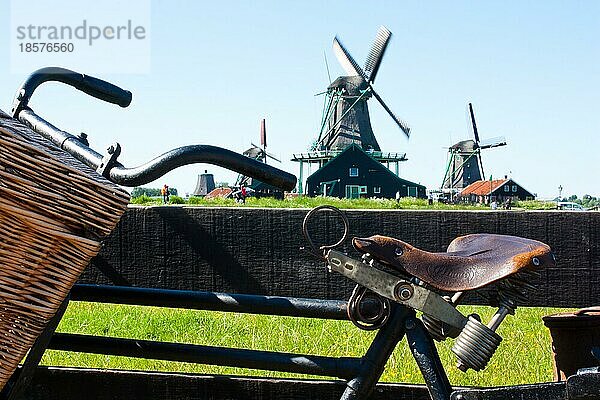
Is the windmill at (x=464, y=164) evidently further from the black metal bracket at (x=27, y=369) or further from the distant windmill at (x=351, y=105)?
the black metal bracket at (x=27, y=369)

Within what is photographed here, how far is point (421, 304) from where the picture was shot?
1839 mm

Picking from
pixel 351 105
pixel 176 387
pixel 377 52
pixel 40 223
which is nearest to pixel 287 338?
pixel 176 387

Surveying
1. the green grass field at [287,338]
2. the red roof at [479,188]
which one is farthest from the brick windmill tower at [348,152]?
the green grass field at [287,338]

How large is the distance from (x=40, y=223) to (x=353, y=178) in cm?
4898

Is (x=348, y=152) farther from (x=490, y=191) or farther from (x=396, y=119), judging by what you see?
(x=490, y=191)

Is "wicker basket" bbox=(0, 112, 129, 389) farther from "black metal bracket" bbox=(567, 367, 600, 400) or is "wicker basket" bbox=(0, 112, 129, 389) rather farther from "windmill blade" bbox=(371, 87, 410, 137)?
"windmill blade" bbox=(371, 87, 410, 137)

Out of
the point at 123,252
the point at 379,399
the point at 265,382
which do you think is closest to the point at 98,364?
the point at 123,252

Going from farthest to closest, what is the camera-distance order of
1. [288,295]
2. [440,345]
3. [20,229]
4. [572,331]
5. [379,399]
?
[440,345], [288,295], [379,399], [572,331], [20,229]

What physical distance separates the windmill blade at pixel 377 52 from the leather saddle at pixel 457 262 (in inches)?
1601

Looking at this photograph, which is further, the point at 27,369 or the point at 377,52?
the point at 377,52

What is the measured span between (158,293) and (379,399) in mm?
805

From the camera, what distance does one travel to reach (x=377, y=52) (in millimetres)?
43688

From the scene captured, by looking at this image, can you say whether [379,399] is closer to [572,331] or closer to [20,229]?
[572,331]

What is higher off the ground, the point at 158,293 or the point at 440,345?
the point at 158,293
